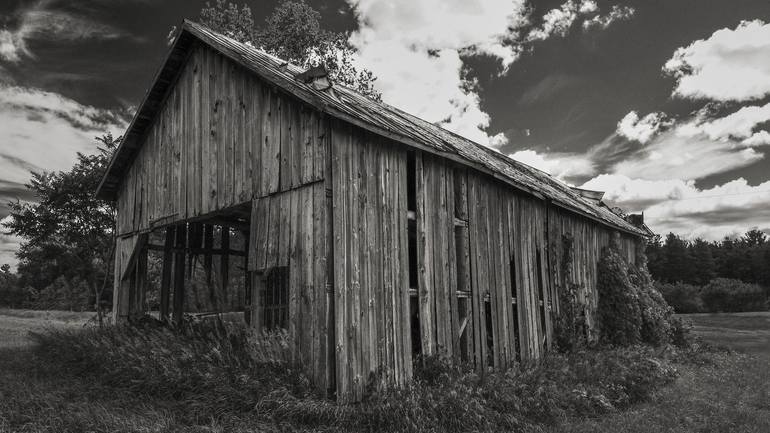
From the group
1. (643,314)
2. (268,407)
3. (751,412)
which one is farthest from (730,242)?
(268,407)

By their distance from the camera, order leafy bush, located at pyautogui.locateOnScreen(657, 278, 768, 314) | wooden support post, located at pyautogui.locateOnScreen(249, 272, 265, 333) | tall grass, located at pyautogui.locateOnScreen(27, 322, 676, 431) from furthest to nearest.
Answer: leafy bush, located at pyautogui.locateOnScreen(657, 278, 768, 314) < wooden support post, located at pyautogui.locateOnScreen(249, 272, 265, 333) < tall grass, located at pyautogui.locateOnScreen(27, 322, 676, 431)

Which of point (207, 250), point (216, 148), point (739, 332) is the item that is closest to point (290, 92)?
point (216, 148)

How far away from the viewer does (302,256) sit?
8.02 metres

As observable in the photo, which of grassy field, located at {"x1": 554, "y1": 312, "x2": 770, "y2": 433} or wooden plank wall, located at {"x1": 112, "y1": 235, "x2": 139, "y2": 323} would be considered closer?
grassy field, located at {"x1": 554, "y1": 312, "x2": 770, "y2": 433}

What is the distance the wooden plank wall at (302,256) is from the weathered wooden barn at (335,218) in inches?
1.0

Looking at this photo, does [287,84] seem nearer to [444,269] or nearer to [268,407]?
[444,269]

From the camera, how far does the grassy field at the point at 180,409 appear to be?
6.38 metres

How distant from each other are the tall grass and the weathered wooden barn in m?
0.49

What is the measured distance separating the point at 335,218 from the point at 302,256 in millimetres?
805

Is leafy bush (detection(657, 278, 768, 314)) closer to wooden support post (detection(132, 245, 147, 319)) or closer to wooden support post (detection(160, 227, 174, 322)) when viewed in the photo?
wooden support post (detection(160, 227, 174, 322))

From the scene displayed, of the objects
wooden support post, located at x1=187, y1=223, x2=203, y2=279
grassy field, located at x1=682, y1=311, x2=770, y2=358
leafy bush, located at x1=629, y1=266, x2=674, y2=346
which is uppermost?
wooden support post, located at x1=187, y1=223, x2=203, y2=279

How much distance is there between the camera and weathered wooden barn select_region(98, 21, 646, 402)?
7.77 m

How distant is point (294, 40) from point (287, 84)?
1941 cm

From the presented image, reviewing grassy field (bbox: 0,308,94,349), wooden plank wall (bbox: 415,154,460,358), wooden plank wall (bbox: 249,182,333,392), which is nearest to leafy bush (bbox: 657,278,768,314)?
wooden plank wall (bbox: 415,154,460,358)
